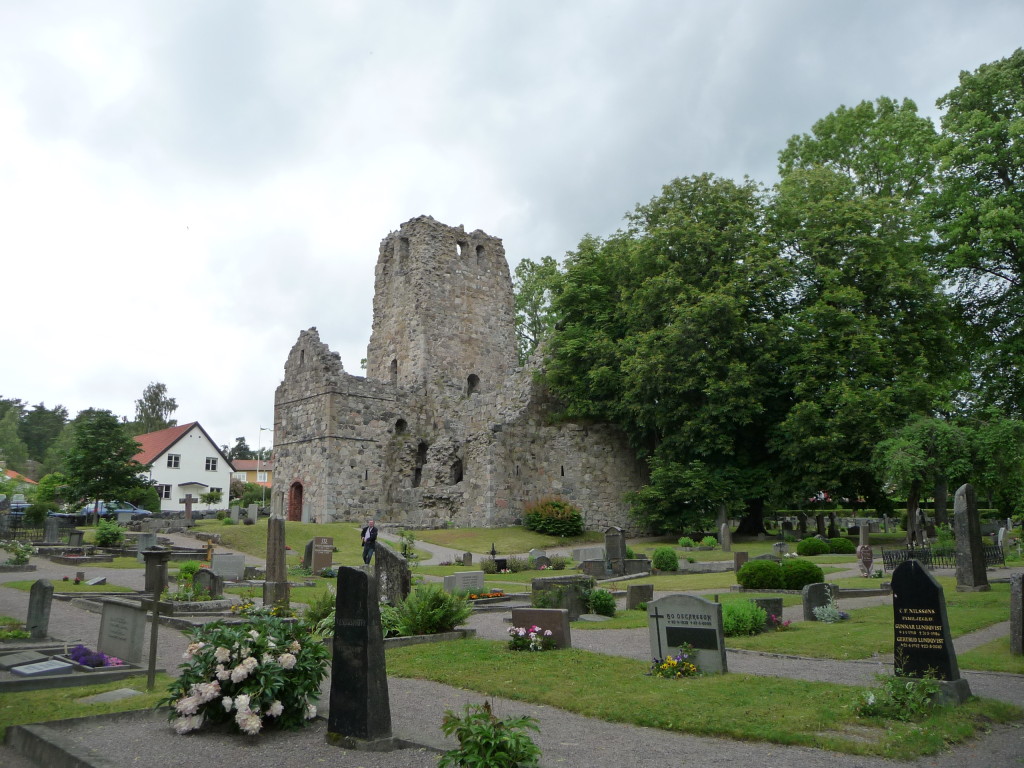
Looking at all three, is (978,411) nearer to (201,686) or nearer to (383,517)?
(383,517)

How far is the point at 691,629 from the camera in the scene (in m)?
8.81

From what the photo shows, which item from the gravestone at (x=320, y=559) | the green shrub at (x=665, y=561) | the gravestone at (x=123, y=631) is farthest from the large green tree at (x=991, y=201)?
the gravestone at (x=123, y=631)

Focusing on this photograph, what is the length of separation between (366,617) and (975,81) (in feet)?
86.7

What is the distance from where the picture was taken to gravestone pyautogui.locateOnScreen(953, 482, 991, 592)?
1489 cm

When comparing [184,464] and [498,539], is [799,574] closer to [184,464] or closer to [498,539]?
[498,539]

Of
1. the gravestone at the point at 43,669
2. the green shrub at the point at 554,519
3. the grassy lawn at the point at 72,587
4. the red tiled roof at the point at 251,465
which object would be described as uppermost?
the red tiled roof at the point at 251,465

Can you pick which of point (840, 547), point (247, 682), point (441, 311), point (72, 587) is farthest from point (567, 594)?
point (441, 311)

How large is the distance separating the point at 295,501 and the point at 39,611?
84.8 ft

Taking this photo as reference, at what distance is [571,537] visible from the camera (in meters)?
32.8

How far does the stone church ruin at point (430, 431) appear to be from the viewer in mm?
34500

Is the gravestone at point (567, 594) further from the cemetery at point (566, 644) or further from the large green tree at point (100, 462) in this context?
the large green tree at point (100, 462)

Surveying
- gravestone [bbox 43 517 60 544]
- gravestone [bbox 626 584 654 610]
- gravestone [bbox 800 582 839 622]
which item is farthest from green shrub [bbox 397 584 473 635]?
gravestone [bbox 43 517 60 544]

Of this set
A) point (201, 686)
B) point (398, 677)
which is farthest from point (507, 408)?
point (201, 686)

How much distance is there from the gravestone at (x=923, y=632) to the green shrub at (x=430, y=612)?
244 inches
